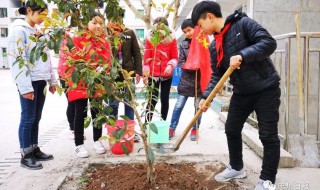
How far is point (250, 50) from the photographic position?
204 centimetres

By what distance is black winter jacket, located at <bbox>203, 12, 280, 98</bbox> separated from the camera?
2062 millimetres

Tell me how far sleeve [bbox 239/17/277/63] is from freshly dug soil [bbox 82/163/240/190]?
110cm

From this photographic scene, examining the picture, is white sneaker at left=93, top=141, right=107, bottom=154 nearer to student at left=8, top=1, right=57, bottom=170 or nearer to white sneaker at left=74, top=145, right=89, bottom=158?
white sneaker at left=74, top=145, right=89, bottom=158

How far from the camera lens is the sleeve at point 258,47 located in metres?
2.03

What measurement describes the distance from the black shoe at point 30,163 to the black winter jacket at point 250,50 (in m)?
2.14

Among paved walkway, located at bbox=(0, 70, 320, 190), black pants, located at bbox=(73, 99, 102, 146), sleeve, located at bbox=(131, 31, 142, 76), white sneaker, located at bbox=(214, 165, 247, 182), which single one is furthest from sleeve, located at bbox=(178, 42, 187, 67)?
white sneaker, located at bbox=(214, 165, 247, 182)

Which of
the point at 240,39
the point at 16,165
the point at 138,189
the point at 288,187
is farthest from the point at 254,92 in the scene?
the point at 16,165

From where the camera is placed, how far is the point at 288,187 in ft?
8.05

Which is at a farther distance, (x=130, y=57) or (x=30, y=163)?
(x=130, y=57)

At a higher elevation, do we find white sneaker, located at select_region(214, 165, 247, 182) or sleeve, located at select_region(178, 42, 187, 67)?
sleeve, located at select_region(178, 42, 187, 67)

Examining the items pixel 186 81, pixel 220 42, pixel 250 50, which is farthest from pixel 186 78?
pixel 250 50

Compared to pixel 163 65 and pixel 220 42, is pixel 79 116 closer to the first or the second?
pixel 163 65

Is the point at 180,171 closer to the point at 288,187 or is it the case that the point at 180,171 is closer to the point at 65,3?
the point at 288,187

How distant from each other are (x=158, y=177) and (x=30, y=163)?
143cm
